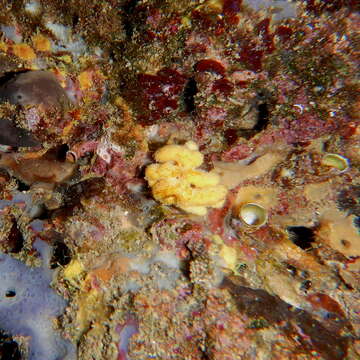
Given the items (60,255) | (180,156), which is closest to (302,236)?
(180,156)

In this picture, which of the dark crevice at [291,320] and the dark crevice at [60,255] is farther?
the dark crevice at [60,255]

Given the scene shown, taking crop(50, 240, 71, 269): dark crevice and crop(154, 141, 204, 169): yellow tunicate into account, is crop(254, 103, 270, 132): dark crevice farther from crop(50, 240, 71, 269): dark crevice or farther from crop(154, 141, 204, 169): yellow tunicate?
crop(50, 240, 71, 269): dark crevice

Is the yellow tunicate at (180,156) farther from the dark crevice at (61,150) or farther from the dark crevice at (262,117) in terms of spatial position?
the dark crevice at (61,150)

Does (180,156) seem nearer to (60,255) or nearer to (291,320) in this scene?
(60,255)

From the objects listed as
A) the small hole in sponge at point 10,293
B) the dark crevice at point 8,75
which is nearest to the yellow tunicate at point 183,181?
the small hole in sponge at point 10,293

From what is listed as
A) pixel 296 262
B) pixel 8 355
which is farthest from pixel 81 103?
pixel 296 262
